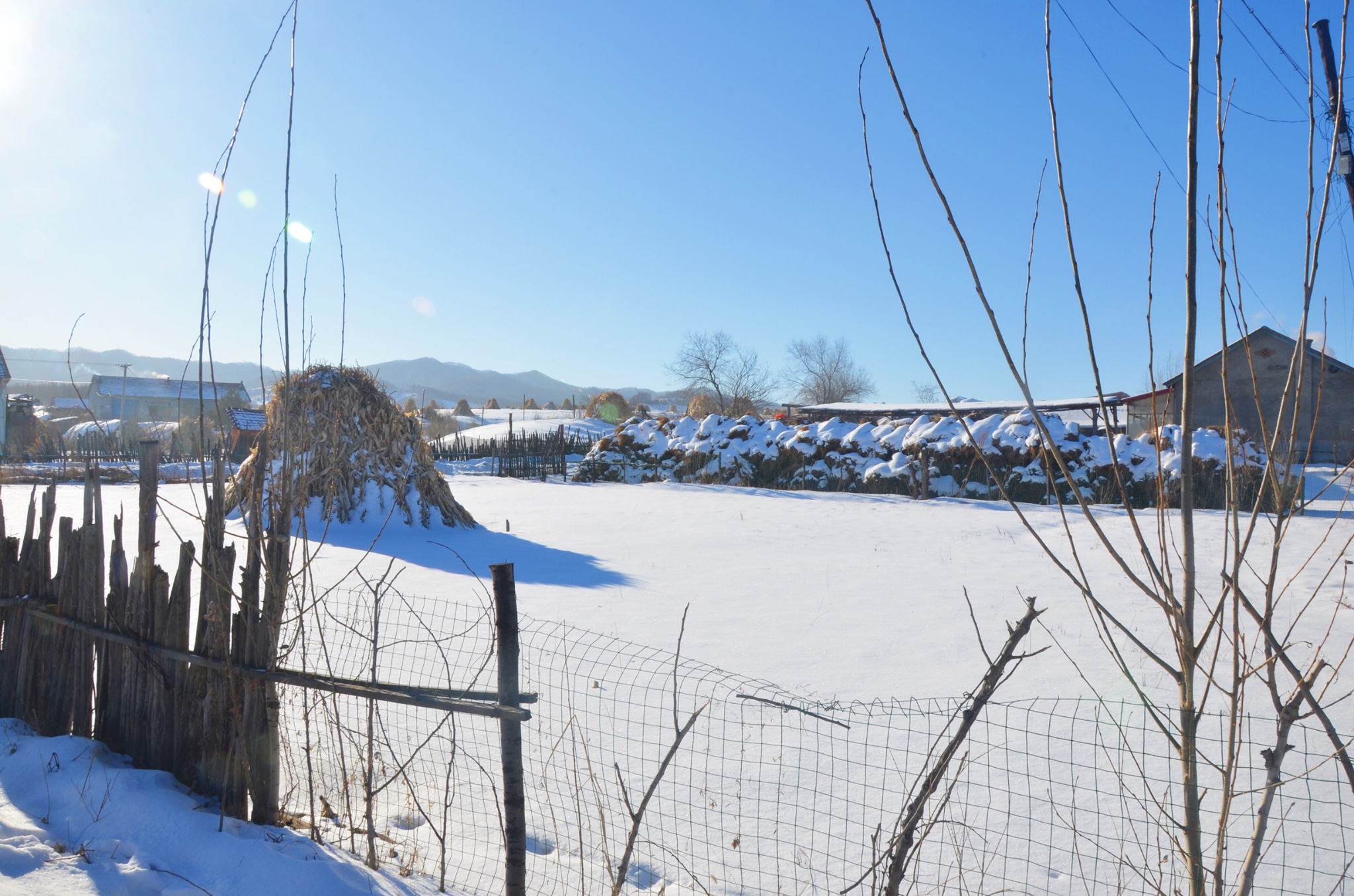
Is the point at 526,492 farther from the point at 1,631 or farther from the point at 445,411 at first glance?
the point at 445,411

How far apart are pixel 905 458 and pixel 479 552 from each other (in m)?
9.11

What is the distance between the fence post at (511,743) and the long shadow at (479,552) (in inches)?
152

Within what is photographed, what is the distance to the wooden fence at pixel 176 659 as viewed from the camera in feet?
8.14

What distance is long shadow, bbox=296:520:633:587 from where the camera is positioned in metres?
6.80

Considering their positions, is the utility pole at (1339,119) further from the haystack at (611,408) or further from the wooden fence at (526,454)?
the haystack at (611,408)

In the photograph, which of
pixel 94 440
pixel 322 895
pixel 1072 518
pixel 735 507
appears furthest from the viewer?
pixel 94 440

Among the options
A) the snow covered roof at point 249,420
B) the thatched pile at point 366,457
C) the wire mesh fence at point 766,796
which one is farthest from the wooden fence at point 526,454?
the wire mesh fence at point 766,796

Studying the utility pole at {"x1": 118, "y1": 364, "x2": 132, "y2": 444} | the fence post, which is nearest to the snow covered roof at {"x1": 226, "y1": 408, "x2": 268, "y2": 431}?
the utility pole at {"x1": 118, "y1": 364, "x2": 132, "y2": 444}

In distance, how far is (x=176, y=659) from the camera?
2.93 meters

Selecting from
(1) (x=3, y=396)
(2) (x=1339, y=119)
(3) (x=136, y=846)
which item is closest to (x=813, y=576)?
(3) (x=136, y=846)

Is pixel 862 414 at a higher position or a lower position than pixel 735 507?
higher

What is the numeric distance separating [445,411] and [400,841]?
194 feet

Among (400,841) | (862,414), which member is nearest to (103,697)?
(400,841)

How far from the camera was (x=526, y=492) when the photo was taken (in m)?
14.7
